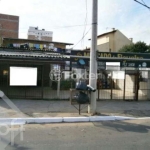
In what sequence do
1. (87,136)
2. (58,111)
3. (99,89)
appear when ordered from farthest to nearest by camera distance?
(99,89) < (58,111) < (87,136)

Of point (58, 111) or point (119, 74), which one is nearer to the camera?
point (58, 111)

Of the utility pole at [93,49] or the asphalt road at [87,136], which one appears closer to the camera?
the asphalt road at [87,136]

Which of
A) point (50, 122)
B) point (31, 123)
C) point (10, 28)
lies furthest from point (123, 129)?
point (10, 28)

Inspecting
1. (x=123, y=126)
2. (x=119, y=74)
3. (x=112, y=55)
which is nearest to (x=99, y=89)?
(x=119, y=74)

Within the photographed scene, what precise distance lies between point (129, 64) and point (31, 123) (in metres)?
7.52

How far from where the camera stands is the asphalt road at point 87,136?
4.86 m

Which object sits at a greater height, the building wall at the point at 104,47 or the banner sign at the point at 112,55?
the building wall at the point at 104,47

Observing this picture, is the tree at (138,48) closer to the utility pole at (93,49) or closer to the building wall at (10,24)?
the utility pole at (93,49)

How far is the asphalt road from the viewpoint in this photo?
4863mm

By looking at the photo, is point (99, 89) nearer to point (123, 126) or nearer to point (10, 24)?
point (123, 126)

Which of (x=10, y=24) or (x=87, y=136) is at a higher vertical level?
(x=10, y=24)

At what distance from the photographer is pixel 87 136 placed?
5719 mm

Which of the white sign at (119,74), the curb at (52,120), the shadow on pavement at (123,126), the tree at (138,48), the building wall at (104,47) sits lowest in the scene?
the shadow on pavement at (123,126)

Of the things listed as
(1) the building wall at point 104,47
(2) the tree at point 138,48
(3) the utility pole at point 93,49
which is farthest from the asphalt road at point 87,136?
(1) the building wall at point 104,47
